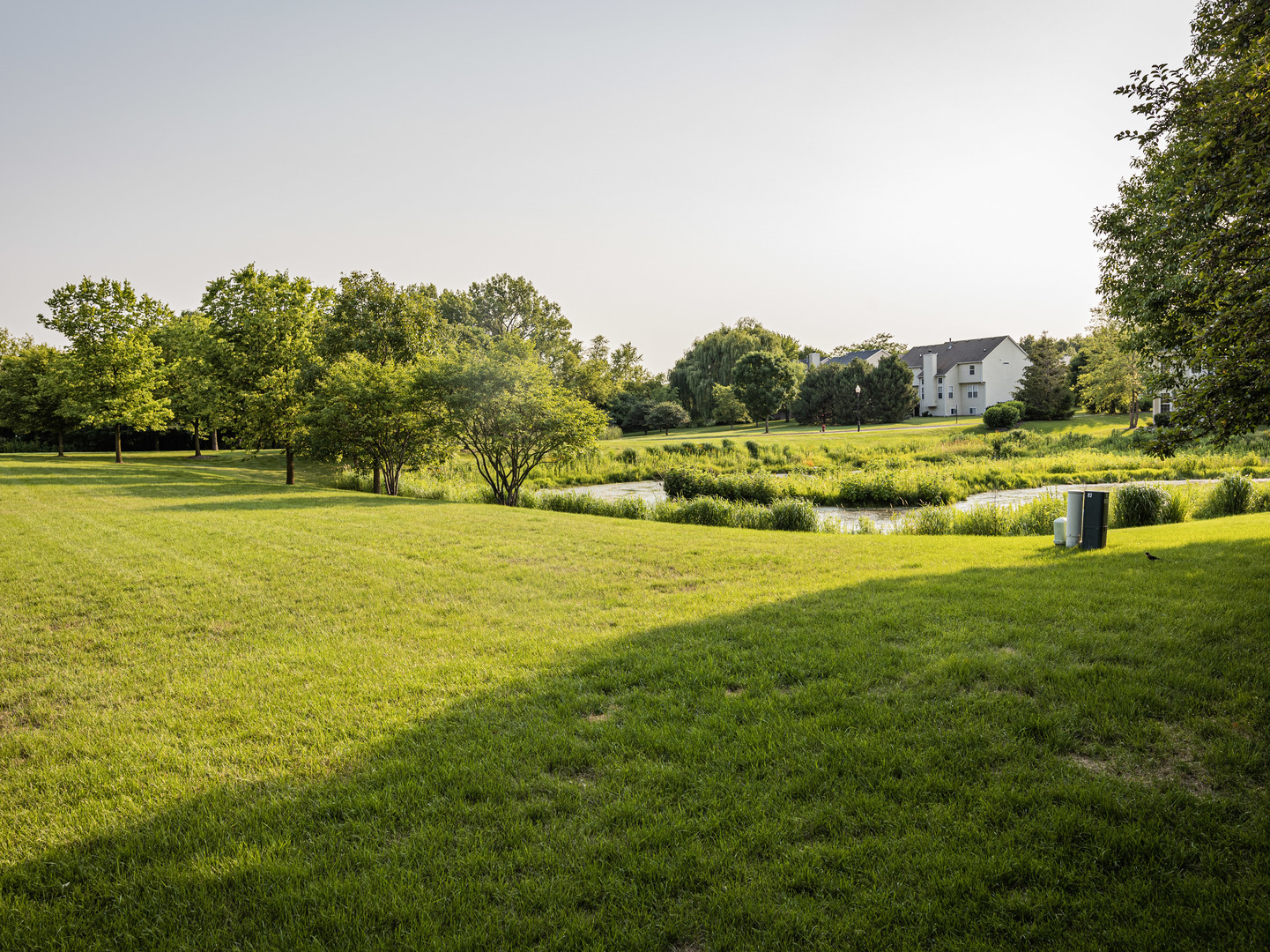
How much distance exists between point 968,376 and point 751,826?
70347 mm

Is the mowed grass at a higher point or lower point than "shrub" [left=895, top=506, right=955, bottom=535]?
lower

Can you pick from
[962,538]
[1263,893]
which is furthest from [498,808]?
[962,538]

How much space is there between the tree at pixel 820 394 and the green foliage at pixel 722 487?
3811 cm

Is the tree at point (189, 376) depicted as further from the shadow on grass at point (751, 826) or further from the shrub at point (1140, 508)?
the shrub at point (1140, 508)

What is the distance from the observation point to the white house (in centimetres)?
6262

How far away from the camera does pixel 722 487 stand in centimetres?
2145

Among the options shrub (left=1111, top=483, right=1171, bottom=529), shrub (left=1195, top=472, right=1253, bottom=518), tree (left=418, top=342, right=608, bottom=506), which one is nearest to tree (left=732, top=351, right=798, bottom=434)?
tree (left=418, top=342, right=608, bottom=506)

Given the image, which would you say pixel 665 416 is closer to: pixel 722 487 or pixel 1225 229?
pixel 722 487

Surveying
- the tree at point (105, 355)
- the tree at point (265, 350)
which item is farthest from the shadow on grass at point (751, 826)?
the tree at point (105, 355)

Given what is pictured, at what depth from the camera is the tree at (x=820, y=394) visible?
58.7 m

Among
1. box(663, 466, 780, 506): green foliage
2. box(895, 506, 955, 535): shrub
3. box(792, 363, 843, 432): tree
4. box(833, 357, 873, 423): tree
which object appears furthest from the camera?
box(792, 363, 843, 432): tree

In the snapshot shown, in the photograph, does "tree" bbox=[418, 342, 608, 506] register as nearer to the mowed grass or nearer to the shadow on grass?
the mowed grass

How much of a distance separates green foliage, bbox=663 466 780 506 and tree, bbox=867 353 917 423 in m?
39.4

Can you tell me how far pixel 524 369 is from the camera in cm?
1855
